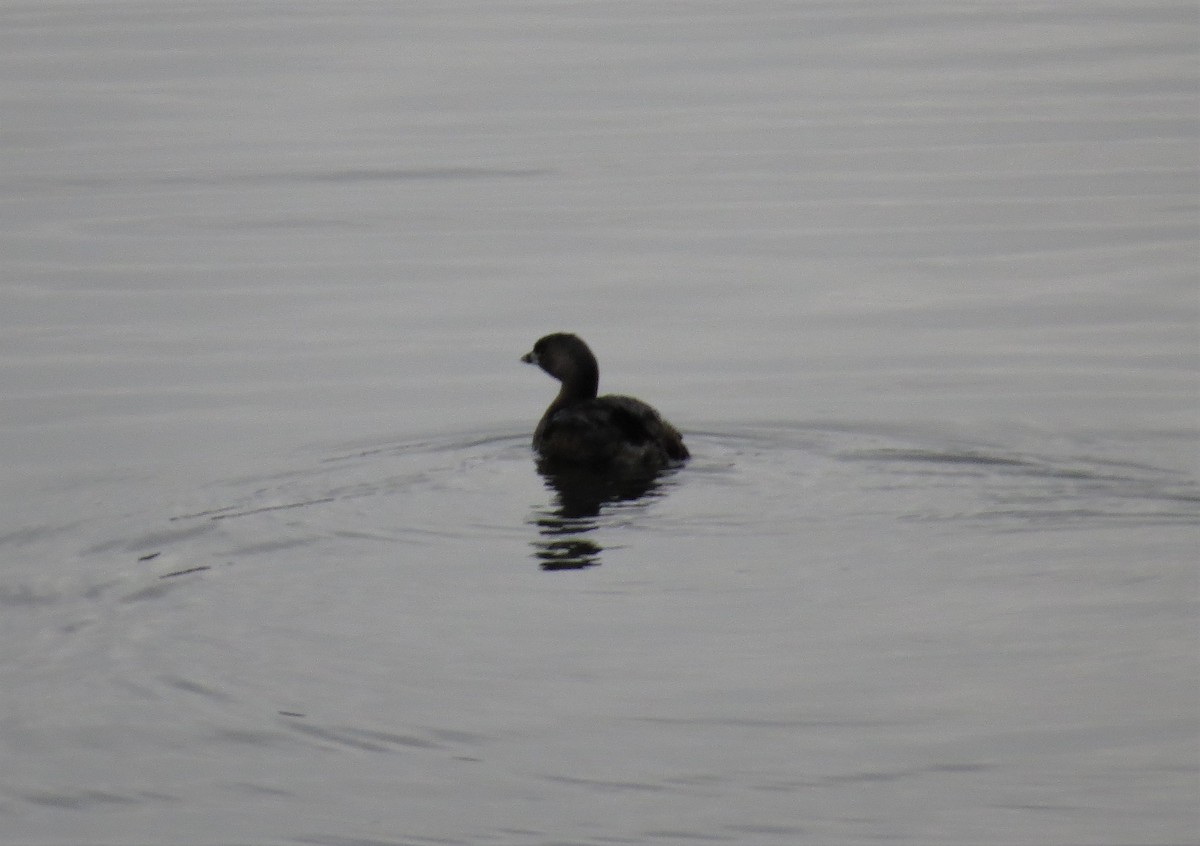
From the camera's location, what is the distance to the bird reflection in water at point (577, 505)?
11.5m

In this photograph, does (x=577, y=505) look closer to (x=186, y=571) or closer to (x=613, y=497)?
(x=613, y=497)

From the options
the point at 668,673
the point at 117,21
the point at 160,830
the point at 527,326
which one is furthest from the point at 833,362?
the point at 117,21

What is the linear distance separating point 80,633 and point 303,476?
10.5 feet

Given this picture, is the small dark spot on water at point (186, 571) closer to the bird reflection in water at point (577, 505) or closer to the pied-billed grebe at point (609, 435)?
the bird reflection in water at point (577, 505)

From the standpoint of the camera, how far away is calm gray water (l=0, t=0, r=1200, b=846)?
8.70 m

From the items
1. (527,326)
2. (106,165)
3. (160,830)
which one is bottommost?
(160,830)

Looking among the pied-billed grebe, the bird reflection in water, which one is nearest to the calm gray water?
the bird reflection in water

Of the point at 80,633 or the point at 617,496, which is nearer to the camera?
the point at 80,633

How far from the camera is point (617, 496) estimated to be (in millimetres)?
12922

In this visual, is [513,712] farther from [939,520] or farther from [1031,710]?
[939,520]

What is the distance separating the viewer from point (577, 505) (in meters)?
12.8

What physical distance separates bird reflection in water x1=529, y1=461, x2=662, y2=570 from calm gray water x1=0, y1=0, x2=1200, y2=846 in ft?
0.18

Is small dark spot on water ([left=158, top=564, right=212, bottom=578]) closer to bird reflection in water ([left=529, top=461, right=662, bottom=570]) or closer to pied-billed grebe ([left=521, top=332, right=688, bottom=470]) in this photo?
bird reflection in water ([left=529, top=461, right=662, bottom=570])

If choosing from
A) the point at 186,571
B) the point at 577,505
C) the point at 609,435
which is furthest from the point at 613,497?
the point at 186,571
